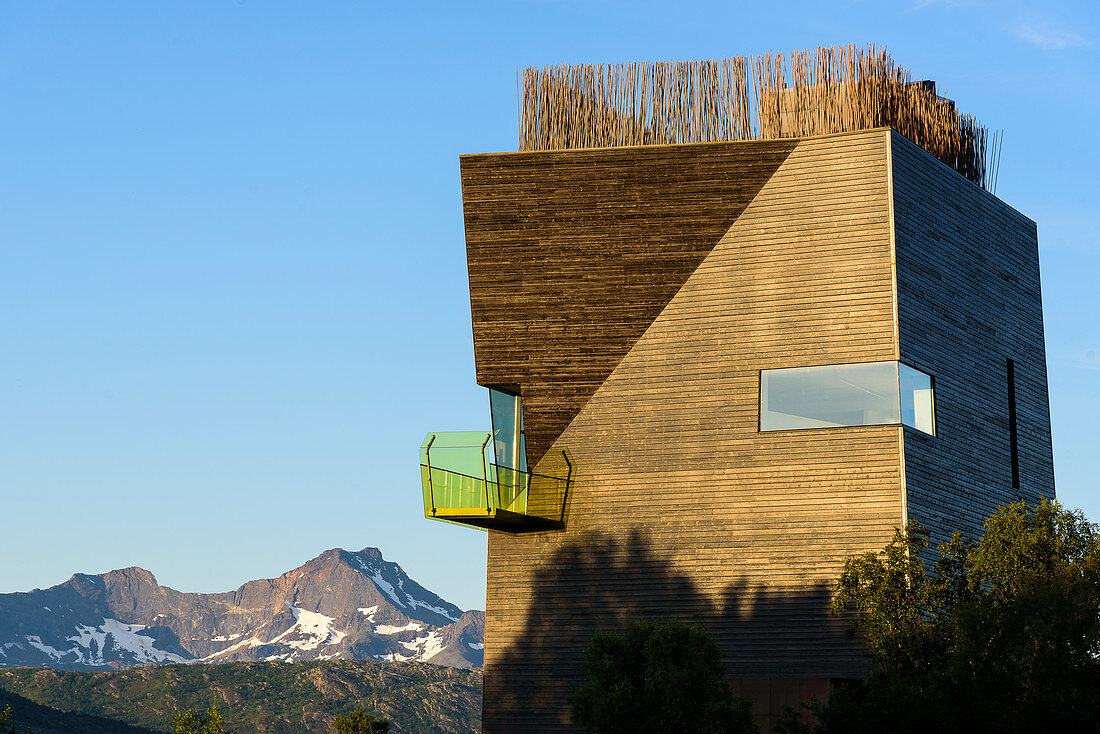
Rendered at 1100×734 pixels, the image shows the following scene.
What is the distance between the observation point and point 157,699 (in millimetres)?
177750

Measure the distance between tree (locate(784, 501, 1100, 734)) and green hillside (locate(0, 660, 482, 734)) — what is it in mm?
159789

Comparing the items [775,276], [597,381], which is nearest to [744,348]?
[775,276]

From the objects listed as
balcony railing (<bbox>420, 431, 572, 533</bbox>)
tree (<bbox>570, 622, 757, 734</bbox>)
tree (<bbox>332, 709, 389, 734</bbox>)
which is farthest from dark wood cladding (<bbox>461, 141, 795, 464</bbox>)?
tree (<bbox>332, 709, 389, 734</bbox>)

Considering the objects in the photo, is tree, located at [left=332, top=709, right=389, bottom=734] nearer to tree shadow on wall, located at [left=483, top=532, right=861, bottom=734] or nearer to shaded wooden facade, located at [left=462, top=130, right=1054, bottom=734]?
tree shadow on wall, located at [left=483, top=532, right=861, bottom=734]

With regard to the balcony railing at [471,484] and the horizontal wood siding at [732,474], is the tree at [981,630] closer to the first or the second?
the horizontal wood siding at [732,474]

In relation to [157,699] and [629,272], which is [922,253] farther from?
[157,699]

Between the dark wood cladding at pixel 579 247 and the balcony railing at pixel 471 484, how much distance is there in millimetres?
998

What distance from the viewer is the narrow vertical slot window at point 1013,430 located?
2447cm

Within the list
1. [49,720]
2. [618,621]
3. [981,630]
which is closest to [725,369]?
[618,621]

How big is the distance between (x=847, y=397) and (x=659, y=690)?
6.80 meters

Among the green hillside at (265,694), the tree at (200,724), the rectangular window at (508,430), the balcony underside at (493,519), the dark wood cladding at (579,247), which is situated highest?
the dark wood cladding at (579,247)

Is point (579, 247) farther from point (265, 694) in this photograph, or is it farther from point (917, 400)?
point (265, 694)

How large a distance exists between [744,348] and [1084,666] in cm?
810

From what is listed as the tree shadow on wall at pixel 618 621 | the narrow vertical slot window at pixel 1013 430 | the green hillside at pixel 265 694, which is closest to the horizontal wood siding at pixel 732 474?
the tree shadow on wall at pixel 618 621
